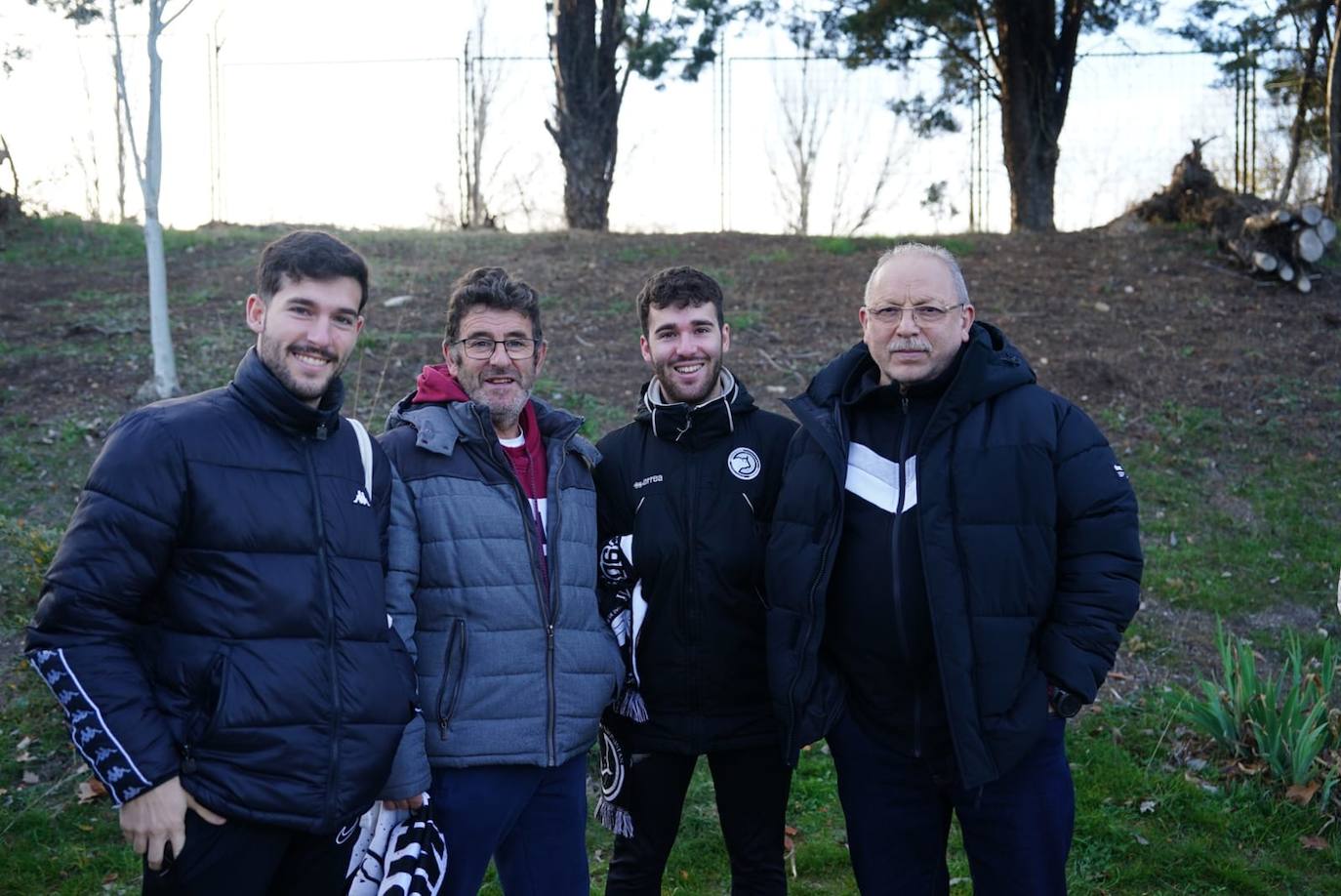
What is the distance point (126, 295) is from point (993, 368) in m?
9.83

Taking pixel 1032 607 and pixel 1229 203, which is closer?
pixel 1032 607

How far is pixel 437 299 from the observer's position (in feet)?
34.1

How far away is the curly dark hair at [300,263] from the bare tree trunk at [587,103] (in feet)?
36.2

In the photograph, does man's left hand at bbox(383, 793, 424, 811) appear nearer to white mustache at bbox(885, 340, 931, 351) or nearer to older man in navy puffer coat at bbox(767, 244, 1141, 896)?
older man in navy puffer coat at bbox(767, 244, 1141, 896)

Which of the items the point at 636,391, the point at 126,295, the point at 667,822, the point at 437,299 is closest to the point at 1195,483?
the point at 636,391

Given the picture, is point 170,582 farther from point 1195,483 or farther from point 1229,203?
point 1229,203

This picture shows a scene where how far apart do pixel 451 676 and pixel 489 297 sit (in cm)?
107

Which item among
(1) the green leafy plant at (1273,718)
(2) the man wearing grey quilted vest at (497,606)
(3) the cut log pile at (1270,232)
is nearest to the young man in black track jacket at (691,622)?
(2) the man wearing grey quilted vest at (497,606)

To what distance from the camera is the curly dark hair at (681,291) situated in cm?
334

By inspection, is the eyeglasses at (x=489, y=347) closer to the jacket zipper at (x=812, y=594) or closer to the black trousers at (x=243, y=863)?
the jacket zipper at (x=812, y=594)

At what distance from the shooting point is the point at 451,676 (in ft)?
9.36

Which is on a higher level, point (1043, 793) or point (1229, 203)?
point (1229, 203)

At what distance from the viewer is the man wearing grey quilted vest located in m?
2.87

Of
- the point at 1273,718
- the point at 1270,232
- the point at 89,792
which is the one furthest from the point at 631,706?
the point at 1270,232
